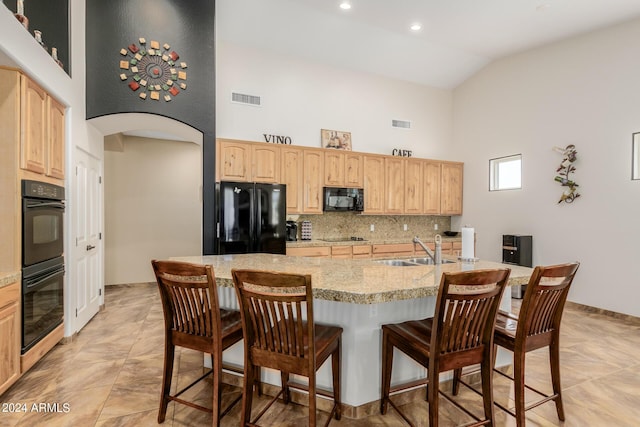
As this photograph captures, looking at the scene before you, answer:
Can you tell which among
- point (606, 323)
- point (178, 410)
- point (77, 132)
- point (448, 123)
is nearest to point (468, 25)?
point (448, 123)

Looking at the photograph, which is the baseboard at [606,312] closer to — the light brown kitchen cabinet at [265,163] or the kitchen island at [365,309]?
the kitchen island at [365,309]

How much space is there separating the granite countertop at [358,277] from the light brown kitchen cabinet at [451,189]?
3818 millimetres

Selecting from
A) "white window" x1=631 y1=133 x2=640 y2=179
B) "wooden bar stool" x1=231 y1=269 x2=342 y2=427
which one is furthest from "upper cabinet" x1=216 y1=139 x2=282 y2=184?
"white window" x1=631 y1=133 x2=640 y2=179

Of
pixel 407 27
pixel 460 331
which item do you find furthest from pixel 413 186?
pixel 460 331

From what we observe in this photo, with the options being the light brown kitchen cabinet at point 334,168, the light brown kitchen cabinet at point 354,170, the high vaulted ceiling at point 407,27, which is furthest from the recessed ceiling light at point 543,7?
the light brown kitchen cabinet at point 334,168

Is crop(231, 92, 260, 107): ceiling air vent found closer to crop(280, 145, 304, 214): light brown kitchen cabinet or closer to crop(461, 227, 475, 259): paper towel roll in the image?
crop(280, 145, 304, 214): light brown kitchen cabinet

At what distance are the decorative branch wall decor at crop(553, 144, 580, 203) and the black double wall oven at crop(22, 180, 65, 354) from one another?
20.8 feet

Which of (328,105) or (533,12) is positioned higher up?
(533,12)

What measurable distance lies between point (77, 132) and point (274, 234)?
255cm

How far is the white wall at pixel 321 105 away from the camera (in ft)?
16.7

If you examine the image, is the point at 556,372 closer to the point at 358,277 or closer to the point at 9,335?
the point at 358,277

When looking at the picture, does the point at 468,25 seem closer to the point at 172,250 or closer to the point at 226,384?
the point at 226,384

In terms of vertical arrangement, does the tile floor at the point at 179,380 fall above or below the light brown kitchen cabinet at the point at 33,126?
below

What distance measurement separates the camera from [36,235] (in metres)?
2.79
